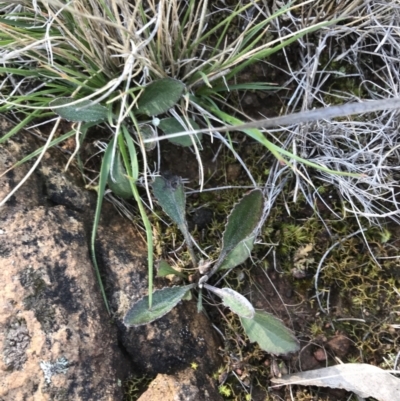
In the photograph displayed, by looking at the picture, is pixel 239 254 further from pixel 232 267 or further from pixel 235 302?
pixel 235 302

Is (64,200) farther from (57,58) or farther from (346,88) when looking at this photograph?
(346,88)

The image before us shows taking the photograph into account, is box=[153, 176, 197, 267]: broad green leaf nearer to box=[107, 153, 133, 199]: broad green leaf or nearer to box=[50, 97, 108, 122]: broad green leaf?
box=[107, 153, 133, 199]: broad green leaf

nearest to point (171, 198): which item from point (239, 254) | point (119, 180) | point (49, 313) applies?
point (119, 180)

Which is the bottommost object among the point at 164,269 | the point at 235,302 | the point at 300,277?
the point at 300,277

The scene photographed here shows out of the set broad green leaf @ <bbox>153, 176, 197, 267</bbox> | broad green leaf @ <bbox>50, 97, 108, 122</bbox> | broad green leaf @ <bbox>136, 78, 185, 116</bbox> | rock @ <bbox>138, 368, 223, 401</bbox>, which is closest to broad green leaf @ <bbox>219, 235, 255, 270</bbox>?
broad green leaf @ <bbox>153, 176, 197, 267</bbox>

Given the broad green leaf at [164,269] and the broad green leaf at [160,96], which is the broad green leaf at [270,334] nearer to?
the broad green leaf at [164,269]

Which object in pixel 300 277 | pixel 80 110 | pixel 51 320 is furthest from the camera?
pixel 300 277

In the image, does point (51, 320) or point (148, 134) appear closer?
point (51, 320)
